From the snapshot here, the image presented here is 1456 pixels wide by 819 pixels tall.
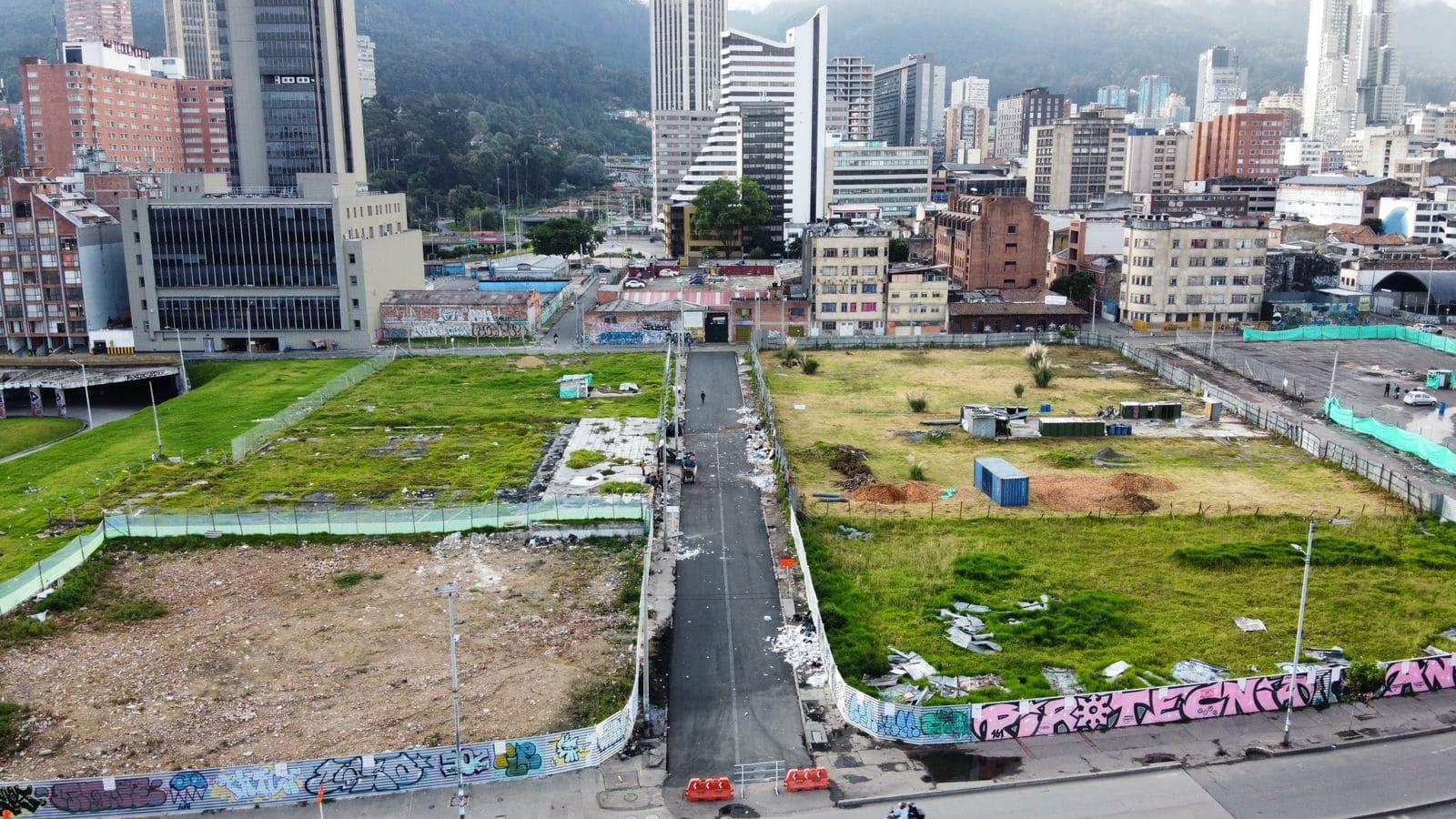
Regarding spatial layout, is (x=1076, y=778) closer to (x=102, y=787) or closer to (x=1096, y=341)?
(x=102, y=787)

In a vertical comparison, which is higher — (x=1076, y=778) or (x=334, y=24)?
(x=334, y=24)

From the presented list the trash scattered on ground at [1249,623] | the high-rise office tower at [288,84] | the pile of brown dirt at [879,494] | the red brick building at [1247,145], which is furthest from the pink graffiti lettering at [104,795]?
the red brick building at [1247,145]

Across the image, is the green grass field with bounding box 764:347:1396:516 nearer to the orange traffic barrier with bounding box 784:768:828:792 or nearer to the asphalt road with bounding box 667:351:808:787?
the asphalt road with bounding box 667:351:808:787

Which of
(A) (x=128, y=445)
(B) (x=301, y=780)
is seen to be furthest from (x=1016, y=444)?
(A) (x=128, y=445)

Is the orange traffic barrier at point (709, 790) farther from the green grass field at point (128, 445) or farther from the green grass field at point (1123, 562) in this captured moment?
the green grass field at point (128, 445)

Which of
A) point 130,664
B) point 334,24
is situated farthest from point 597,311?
point 130,664

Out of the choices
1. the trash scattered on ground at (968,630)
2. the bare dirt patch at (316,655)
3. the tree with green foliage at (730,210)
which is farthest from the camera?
the tree with green foliage at (730,210)

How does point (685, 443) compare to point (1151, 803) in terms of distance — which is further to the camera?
point (685, 443)
